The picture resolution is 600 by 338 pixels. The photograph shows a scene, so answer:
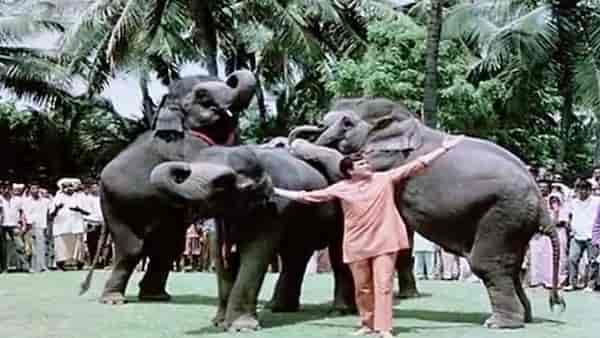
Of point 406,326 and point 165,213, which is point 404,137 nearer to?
point 406,326

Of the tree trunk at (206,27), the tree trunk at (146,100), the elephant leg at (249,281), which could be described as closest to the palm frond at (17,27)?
the tree trunk at (146,100)

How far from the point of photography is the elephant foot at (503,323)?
11195 mm

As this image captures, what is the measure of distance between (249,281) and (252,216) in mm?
647

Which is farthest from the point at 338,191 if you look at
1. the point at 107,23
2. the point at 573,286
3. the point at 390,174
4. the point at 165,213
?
the point at 107,23

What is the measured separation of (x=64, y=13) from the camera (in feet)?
109

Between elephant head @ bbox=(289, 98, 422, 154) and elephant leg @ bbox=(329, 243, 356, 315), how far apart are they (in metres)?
1.45

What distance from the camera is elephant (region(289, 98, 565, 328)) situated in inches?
444

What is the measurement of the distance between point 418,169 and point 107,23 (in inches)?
762

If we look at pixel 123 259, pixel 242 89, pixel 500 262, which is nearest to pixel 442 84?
pixel 123 259

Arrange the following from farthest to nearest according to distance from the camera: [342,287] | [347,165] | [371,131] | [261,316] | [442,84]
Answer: [442,84], [342,287], [261,316], [371,131], [347,165]

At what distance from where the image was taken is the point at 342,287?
12.9 m

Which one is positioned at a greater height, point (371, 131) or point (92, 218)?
point (92, 218)

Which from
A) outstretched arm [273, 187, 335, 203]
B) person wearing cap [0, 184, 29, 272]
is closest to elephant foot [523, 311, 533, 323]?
outstretched arm [273, 187, 335, 203]

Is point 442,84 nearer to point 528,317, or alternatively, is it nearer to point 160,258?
point 160,258
